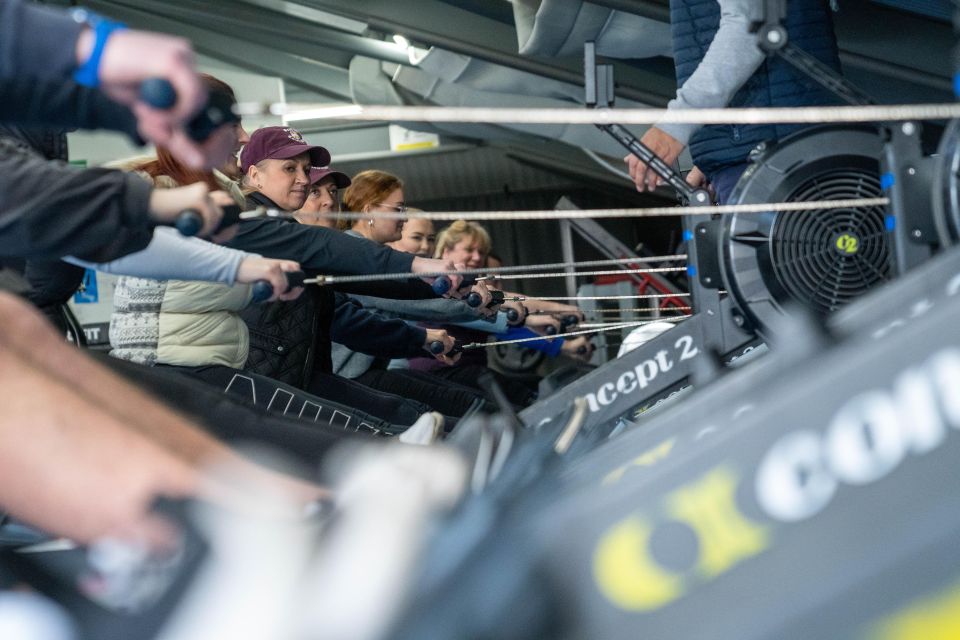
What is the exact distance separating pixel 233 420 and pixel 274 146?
1.56 metres

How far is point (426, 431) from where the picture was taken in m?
2.39

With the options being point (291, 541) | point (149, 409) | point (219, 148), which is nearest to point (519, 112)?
point (219, 148)

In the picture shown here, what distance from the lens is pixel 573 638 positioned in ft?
3.77

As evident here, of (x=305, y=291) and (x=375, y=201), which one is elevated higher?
(x=375, y=201)

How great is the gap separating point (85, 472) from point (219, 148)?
19.2 inches

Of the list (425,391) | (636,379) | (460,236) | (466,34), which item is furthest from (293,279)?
(466,34)

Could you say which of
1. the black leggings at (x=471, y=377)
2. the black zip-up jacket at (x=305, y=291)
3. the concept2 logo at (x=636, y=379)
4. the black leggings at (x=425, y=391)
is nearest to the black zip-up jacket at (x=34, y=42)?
the black zip-up jacket at (x=305, y=291)

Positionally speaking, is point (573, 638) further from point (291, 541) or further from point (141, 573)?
point (141, 573)

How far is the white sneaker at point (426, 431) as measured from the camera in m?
2.36

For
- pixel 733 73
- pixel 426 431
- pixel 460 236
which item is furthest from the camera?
pixel 460 236

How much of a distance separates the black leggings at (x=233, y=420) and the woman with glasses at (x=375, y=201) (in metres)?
2.33

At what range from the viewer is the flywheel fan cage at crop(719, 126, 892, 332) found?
301 centimetres

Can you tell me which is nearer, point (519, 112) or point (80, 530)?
point (80, 530)

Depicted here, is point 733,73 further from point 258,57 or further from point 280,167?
point 258,57
